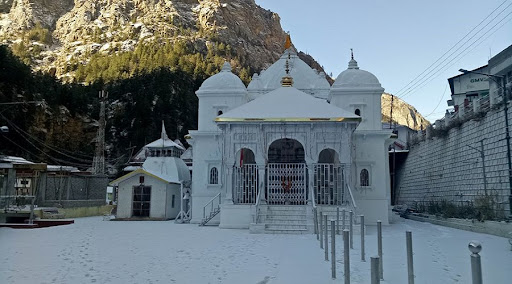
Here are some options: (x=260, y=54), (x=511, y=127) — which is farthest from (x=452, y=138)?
(x=260, y=54)

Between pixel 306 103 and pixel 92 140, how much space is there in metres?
45.1

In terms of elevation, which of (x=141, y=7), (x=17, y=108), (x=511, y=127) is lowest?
(x=511, y=127)

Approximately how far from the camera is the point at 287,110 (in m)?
16.5

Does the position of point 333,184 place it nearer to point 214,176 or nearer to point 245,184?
point 245,184

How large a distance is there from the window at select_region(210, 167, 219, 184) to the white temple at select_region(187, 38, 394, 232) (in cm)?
5

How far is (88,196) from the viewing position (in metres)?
27.4

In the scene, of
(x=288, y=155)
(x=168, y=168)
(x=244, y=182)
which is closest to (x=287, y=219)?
(x=244, y=182)

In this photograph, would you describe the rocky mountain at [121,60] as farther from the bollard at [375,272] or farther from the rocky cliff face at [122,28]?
the bollard at [375,272]

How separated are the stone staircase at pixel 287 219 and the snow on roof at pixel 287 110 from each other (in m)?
3.41

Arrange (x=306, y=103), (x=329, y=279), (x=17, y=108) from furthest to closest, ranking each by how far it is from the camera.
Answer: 1. (x=17, y=108)
2. (x=306, y=103)
3. (x=329, y=279)

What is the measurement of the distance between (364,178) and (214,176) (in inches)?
276

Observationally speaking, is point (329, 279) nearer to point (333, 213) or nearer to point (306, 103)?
point (333, 213)

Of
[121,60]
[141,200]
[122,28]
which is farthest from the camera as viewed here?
[122,28]

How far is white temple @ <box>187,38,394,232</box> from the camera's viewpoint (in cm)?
1585
